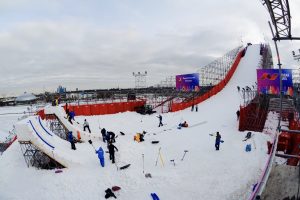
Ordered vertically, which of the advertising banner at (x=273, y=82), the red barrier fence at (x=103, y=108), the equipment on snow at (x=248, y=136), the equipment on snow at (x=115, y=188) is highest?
the advertising banner at (x=273, y=82)

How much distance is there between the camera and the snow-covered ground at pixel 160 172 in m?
12.5

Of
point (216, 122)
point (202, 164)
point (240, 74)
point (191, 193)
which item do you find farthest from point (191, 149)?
point (240, 74)

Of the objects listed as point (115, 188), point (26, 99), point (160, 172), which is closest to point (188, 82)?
point (160, 172)

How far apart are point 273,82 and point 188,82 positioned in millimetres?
14766

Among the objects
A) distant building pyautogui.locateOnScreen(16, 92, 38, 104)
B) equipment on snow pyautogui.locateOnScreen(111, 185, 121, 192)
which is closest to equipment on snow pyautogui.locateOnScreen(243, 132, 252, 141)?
equipment on snow pyautogui.locateOnScreen(111, 185, 121, 192)

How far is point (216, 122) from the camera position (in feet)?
85.6

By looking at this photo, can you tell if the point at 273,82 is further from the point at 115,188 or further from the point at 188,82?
the point at 115,188

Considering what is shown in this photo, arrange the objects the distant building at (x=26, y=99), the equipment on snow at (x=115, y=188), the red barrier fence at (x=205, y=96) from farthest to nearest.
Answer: the distant building at (x=26, y=99)
the red barrier fence at (x=205, y=96)
the equipment on snow at (x=115, y=188)

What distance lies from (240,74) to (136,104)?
20989 mm

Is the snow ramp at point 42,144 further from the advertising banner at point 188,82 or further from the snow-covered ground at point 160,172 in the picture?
the advertising banner at point 188,82

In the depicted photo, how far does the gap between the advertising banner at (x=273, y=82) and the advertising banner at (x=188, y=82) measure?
40.8 ft

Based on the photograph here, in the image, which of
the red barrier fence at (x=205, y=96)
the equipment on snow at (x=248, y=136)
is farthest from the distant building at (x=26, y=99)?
the equipment on snow at (x=248, y=136)

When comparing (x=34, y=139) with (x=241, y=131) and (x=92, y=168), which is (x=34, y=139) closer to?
(x=92, y=168)

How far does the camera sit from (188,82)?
3944cm
